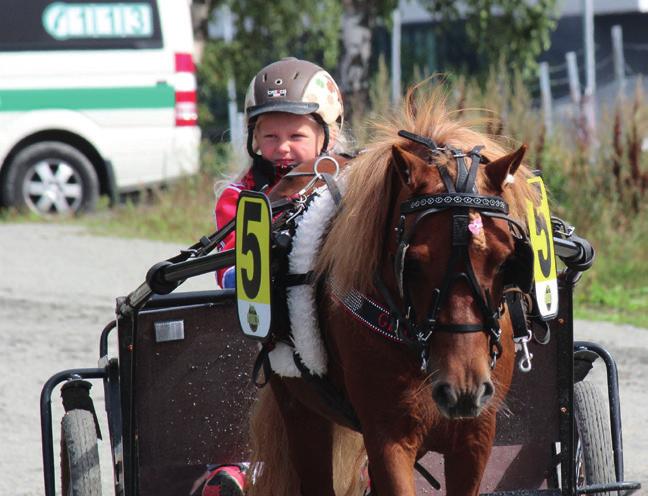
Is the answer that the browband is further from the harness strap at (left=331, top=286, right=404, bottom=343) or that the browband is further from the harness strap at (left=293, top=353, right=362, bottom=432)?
the harness strap at (left=293, top=353, right=362, bottom=432)

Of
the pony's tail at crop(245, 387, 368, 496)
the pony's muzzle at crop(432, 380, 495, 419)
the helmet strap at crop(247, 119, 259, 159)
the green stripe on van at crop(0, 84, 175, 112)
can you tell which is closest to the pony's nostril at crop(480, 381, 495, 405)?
the pony's muzzle at crop(432, 380, 495, 419)

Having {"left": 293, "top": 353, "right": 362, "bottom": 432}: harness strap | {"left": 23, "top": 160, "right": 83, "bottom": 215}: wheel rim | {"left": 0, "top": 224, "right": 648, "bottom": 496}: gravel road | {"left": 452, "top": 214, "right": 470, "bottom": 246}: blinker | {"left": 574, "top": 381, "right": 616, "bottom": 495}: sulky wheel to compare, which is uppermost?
{"left": 452, "top": 214, "right": 470, "bottom": 246}: blinker

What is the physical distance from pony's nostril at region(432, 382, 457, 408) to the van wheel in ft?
33.9

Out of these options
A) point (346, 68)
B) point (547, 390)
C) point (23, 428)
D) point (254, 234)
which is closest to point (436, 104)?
point (254, 234)

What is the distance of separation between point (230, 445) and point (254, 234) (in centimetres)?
106

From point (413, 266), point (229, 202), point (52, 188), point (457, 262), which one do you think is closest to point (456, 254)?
point (457, 262)

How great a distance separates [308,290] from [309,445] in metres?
0.57

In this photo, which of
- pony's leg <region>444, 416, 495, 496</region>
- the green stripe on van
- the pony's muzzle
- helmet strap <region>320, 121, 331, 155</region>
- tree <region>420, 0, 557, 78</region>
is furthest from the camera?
tree <region>420, 0, 557, 78</region>

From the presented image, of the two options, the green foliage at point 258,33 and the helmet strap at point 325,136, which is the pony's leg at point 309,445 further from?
the green foliage at point 258,33

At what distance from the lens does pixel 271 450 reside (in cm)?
413

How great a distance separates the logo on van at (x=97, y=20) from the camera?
1312 cm

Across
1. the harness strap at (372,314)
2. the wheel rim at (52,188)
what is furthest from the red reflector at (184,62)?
the harness strap at (372,314)

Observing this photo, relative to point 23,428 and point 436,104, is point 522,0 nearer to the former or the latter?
point 23,428

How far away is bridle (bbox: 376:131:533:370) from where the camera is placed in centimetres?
303
